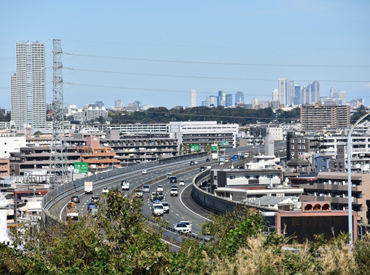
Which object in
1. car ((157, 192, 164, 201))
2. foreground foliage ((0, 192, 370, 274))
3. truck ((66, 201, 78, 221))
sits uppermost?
foreground foliage ((0, 192, 370, 274))

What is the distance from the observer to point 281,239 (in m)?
20.4

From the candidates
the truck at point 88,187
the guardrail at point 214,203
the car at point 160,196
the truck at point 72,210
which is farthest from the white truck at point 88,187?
the guardrail at point 214,203

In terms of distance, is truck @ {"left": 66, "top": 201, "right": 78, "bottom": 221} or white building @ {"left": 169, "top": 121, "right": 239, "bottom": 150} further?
white building @ {"left": 169, "top": 121, "right": 239, "bottom": 150}

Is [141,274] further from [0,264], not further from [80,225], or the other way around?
[80,225]

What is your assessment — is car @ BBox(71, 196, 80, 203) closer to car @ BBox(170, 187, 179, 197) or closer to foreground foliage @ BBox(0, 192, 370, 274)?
car @ BBox(170, 187, 179, 197)

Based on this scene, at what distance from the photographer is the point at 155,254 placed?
1955cm

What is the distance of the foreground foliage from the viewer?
17.1m

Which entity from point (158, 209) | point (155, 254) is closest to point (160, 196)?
point (158, 209)

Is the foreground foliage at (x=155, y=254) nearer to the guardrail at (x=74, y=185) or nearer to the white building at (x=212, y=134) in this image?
the guardrail at (x=74, y=185)

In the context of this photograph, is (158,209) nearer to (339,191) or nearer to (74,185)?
(339,191)

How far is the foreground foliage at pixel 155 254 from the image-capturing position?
17125 millimetres

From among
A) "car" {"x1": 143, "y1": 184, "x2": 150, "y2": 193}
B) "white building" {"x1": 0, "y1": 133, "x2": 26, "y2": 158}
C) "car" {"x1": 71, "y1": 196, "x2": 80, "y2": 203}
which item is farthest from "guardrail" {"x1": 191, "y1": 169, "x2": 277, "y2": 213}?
"white building" {"x1": 0, "y1": 133, "x2": 26, "y2": 158}

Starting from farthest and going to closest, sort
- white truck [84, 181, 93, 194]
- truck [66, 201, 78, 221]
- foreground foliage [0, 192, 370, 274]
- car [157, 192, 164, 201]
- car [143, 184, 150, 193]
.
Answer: car [143, 184, 150, 193] → white truck [84, 181, 93, 194] → car [157, 192, 164, 201] → truck [66, 201, 78, 221] → foreground foliage [0, 192, 370, 274]

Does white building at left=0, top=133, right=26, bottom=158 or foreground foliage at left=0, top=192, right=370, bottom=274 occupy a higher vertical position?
foreground foliage at left=0, top=192, right=370, bottom=274
